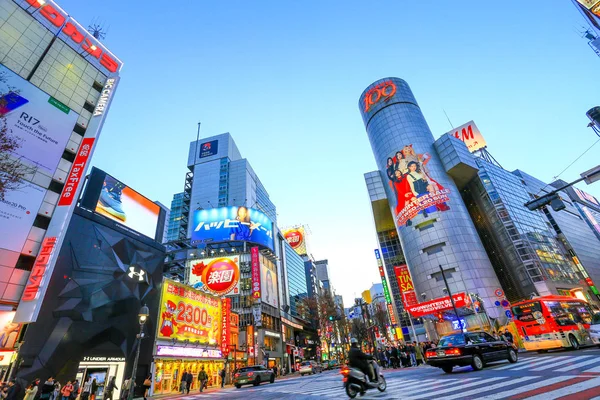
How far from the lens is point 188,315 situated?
95.0 feet

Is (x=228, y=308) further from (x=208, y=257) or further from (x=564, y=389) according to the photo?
(x=564, y=389)

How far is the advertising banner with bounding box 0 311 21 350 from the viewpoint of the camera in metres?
16.3

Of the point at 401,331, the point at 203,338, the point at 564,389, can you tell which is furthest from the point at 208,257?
the point at 564,389

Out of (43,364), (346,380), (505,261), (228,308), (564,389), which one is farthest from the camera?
(505,261)

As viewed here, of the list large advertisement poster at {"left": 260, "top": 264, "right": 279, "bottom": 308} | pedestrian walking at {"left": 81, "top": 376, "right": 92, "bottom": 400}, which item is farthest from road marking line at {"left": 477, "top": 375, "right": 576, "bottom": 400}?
large advertisement poster at {"left": 260, "top": 264, "right": 279, "bottom": 308}

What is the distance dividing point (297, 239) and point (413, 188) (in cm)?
6152

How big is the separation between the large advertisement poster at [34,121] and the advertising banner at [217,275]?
110ft

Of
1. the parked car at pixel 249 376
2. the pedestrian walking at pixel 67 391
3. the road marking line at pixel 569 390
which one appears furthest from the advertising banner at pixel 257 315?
the road marking line at pixel 569 390

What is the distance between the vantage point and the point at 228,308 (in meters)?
34.8

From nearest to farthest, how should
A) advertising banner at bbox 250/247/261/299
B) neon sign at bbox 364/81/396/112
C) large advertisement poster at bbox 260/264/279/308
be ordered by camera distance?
advertising banner at bbox 250/247/261/299 → large advertisement poster at bbox 260/264/279/308 → neon sign at bbox 364/81/396/112

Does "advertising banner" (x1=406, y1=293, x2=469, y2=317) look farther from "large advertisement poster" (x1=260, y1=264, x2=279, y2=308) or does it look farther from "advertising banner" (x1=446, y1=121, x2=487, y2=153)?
"advertising banner" (x1=446, y1=121, x2=487, y2=153)

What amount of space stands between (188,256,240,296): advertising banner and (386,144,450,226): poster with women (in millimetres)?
32043

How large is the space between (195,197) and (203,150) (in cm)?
2110

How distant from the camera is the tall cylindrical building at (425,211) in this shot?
45500 mm
